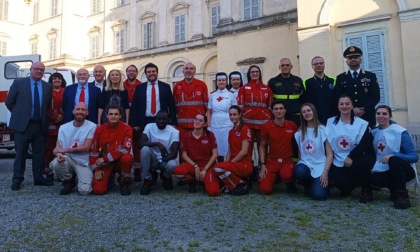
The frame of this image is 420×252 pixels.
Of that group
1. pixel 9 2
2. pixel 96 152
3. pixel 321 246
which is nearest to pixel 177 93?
pixel 96 152

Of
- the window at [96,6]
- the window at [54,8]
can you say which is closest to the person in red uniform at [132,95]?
the window at [96,6]

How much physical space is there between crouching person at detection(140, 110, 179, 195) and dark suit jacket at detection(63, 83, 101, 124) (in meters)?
1.12

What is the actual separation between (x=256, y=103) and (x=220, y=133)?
0.80 m

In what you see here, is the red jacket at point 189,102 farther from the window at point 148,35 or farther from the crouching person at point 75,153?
the window at point 148,35

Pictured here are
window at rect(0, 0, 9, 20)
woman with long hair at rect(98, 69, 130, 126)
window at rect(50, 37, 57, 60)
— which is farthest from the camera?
window at rect(0, 0, 9, 20)

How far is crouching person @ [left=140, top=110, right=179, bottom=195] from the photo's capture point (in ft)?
17.1

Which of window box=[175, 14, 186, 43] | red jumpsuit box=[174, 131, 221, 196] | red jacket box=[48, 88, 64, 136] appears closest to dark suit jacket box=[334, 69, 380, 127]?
red jumpsuit box=[174, 131, 221, 196]

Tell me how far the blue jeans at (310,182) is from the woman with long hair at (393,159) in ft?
2.15

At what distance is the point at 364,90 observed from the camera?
17.4ft

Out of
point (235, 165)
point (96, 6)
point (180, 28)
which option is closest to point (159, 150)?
point (235, 165)

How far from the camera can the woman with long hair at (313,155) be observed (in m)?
4.70

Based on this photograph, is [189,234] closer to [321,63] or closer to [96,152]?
[96,152]

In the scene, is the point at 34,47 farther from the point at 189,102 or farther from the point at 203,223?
the point at 203,223

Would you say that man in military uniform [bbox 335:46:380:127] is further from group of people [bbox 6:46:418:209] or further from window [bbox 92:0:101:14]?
window [bbox 92:0:101:14]
